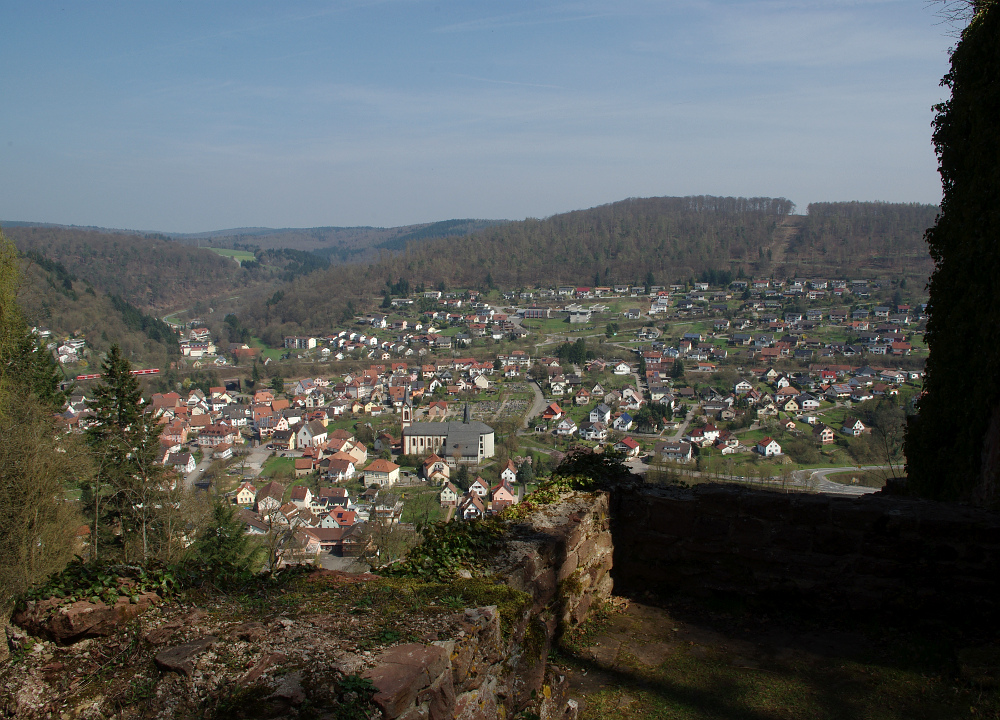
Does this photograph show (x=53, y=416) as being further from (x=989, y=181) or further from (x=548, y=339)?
(x=548, y=339)

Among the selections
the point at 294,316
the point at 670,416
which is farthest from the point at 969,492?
the point at 294,316

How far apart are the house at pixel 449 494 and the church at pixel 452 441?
524 cm

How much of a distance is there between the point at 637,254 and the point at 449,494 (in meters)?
77.1

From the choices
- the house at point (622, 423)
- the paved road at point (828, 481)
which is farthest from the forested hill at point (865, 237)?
the paved road at point (828, 481)

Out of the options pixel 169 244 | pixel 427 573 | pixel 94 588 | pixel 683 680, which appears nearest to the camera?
pixel 94 588

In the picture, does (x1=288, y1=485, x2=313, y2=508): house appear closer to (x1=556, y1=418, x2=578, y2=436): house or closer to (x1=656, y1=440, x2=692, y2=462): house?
(x1=556, y1=418, x2=578, y2=436): house

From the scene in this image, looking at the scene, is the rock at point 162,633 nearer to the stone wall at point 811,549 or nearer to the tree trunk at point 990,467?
the stone wall at point 811,549

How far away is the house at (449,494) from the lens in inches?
1088

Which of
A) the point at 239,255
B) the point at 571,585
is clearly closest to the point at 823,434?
the point at 571,585

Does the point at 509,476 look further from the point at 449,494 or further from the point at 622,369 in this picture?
the point at 622,369

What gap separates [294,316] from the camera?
8381cm

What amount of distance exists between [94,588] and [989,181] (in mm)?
6874

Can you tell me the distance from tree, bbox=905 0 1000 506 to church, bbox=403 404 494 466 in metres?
28.9

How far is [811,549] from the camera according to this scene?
434 centimetres
